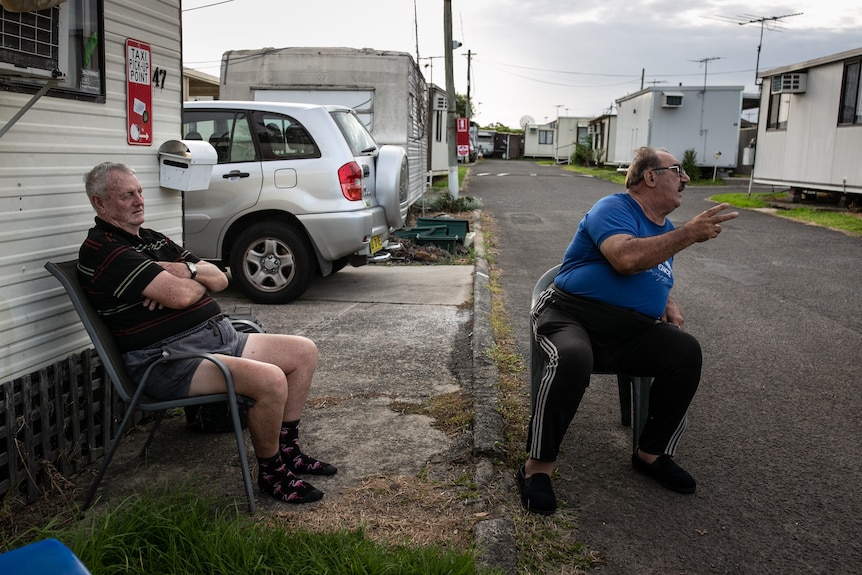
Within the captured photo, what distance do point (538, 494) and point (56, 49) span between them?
255 cm

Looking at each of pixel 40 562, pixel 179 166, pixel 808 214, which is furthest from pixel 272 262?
pixel 808 214

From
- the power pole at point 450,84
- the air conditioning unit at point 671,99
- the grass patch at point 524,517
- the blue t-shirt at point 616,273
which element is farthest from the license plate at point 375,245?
Result: the air conditioning unit at point 671,99

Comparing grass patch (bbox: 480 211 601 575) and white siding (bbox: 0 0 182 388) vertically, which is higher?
white siding (bbox: 0 0 182 388)

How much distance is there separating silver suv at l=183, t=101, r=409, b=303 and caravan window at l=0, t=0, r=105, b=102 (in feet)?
10.9

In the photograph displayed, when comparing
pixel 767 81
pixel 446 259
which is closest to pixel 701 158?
pixel 767 81

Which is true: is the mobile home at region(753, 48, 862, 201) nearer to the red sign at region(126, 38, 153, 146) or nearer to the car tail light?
the car tail light

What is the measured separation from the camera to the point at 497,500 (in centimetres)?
317

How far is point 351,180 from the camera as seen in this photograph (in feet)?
22.6

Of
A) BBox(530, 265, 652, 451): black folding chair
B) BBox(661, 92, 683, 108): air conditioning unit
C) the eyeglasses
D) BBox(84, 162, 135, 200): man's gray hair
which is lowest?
BBox(530, 265, 652, 451): black folding chair

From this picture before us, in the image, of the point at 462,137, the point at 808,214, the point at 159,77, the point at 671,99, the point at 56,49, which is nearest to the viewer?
the point at 56,49

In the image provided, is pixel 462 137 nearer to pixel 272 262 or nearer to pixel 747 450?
pixel 272 262

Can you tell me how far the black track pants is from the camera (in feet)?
11.1

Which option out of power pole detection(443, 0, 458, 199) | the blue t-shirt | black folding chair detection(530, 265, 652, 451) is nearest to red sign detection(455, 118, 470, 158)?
power pole detection(443, 0, 458, 199)

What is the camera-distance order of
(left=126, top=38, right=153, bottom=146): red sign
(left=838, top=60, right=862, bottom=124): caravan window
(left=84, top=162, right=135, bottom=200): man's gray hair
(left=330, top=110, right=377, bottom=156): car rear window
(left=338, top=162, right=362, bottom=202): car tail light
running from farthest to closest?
1. (left=838, top=60, right=862, bottom=124): caravan window
2. (left=330, top=110, right=377, bottom=156): car rear window
3. (left=338, top=162, right=362, bottom=202): car tail light
4. (left=126, top=38, right=153, bottom=146): red sign
5. (left=84, top=162, right=135, bottom=200): man's gray hair
